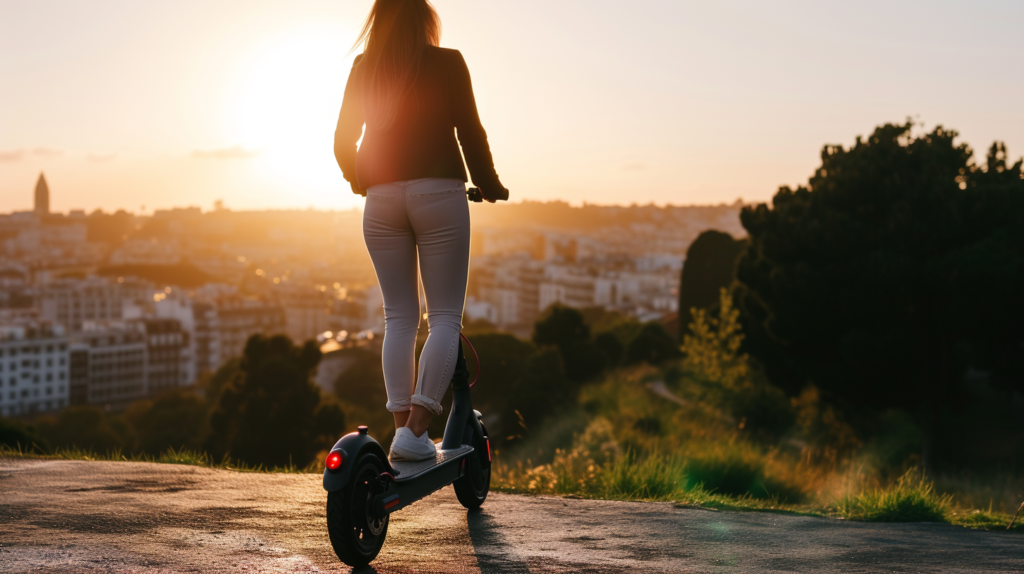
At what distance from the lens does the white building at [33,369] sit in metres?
91.3

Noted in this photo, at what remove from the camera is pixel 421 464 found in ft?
10.5

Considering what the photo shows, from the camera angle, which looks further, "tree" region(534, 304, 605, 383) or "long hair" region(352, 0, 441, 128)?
"tree" region(534, 304, 605, 383)

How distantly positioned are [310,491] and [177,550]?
121 cm

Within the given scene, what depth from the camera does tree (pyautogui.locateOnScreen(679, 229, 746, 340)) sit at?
3153 centimetres

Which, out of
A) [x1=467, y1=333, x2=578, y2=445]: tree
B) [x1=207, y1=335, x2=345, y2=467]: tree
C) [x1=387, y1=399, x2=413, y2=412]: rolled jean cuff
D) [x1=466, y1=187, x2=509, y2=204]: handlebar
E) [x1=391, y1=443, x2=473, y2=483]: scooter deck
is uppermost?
[x1=466, y1=187, x2=509, y2=204]: handlebar

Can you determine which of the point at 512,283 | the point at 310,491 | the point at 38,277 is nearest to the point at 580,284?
the point at 512,283

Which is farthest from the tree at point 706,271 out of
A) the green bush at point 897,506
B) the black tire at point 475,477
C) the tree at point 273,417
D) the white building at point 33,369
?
the white building at point 33,369

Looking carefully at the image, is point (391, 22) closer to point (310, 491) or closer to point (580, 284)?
point (310, 491)

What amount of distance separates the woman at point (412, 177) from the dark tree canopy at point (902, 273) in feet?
46.4

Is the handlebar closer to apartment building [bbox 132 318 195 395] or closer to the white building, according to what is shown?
the white building

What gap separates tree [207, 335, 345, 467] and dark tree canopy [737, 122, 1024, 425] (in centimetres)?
1680

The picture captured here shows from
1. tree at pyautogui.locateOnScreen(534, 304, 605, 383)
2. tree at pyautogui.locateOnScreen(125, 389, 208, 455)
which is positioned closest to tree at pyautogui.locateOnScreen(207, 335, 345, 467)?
tree at pyautogui.locateOnScreen(534, 304, 605, 383)

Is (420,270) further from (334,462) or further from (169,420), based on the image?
(169,420)

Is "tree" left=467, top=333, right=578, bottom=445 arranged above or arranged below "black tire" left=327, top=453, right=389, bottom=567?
below
